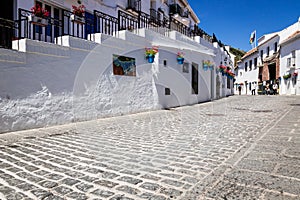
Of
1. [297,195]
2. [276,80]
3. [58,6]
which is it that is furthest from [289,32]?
[297,195]

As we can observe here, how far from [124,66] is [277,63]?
1138 inches

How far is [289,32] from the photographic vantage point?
2970cm

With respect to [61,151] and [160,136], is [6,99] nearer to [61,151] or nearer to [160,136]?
[61,151]

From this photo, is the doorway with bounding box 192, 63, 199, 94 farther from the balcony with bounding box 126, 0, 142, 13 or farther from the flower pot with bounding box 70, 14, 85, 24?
the flower pot with bounding box 70, 14, 85, 24

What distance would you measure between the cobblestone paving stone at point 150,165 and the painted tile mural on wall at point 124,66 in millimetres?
4034

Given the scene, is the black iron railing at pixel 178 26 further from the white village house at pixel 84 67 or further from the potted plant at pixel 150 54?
the potted plant at pixel 150 54

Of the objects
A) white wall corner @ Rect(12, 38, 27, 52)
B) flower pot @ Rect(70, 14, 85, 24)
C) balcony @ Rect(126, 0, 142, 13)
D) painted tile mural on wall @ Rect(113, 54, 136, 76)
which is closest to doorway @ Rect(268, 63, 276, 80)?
balcony @ Rect(126, 0, 142, 13)

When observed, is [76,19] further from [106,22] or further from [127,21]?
[127,21]

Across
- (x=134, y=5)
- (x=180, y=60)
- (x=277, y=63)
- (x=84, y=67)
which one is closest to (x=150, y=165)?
(x=84, y=67)

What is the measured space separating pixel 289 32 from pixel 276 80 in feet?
21.5

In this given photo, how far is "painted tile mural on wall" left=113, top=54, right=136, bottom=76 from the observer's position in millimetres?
9205

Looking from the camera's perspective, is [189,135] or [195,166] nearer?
[195,166]

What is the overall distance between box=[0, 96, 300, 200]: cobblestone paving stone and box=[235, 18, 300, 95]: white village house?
25646 millimetres

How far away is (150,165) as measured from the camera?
3.46 m
